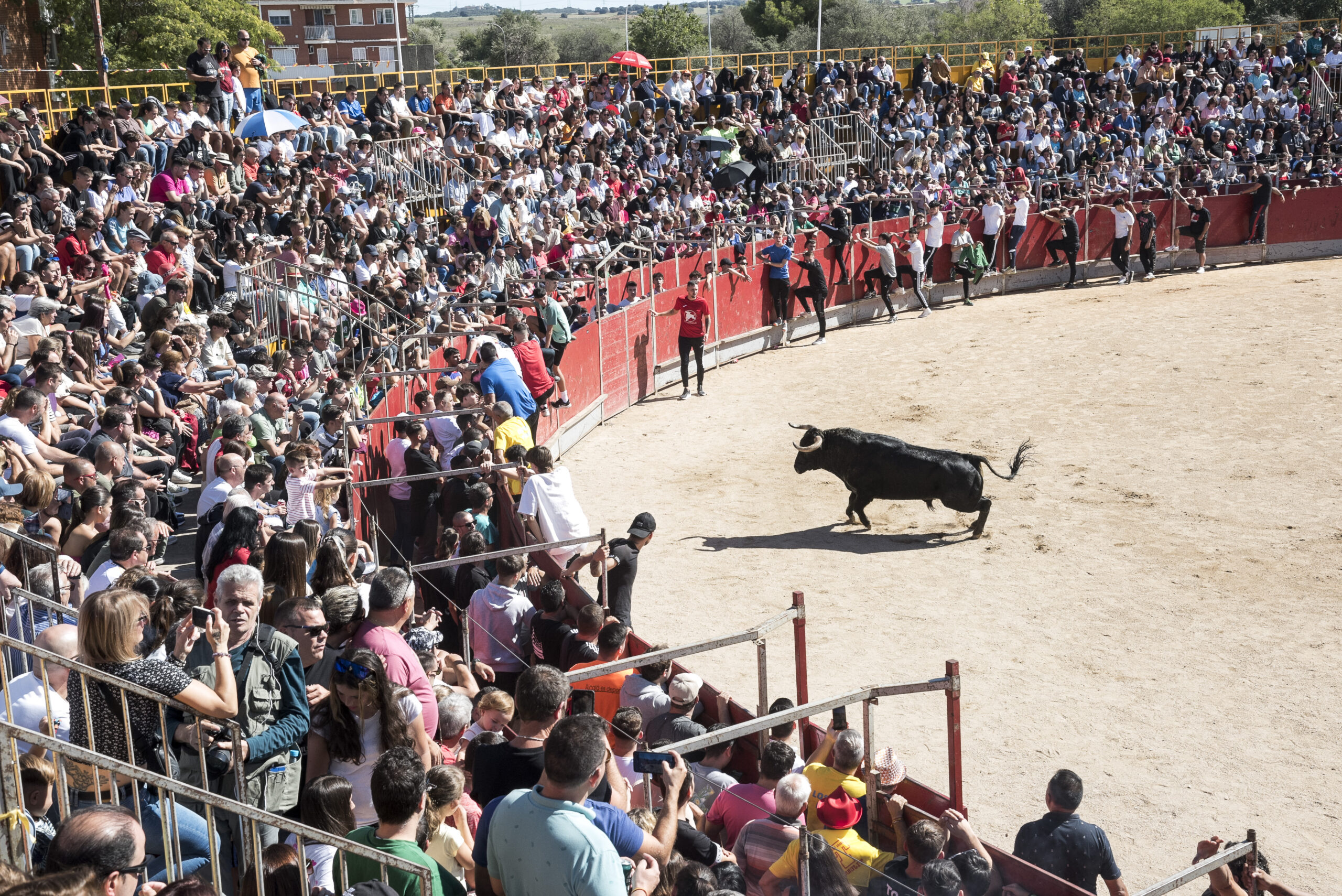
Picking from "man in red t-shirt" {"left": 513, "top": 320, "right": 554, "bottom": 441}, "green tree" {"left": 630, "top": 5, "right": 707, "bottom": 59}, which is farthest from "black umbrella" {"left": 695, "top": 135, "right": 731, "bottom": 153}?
"green tree" {"left": 630, "top": 5, "right": 707, "bottom": 59}

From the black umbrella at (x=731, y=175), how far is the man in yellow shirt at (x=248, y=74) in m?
9.08

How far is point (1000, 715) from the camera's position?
28.9ft

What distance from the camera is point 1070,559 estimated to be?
1184cm

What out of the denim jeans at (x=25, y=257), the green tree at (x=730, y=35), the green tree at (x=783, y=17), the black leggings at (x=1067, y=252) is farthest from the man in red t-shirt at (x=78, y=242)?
the green tree at (x=730, y=35)

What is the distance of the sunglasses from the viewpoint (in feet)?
16.7

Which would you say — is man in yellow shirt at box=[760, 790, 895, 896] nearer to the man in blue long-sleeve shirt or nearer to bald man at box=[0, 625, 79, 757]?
the man in blue long-sleeve shirt

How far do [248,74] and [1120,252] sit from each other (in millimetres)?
16378

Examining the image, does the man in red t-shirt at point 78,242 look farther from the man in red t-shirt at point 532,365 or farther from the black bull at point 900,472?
the black bull at point 900,472

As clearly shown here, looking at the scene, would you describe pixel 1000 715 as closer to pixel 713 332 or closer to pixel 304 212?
pixel 304 212

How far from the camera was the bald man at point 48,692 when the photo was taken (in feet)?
16.2

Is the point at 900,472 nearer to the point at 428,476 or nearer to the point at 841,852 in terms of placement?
the point at 428,476

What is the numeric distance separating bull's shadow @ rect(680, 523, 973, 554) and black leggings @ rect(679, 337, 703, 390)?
581cm

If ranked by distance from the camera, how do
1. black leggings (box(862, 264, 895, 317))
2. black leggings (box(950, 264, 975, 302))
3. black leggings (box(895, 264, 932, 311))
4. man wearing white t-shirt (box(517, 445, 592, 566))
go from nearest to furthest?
man wearing white t-shirt (box(517, 445, 592, 566))
black leggings (box(862, 264, 895, 317))
black leggings (box(895, 264, 932, 311))
black leggings (box(950, 264, 975, 302))

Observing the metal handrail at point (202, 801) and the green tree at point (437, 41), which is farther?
the green tree at point (437, 41)
